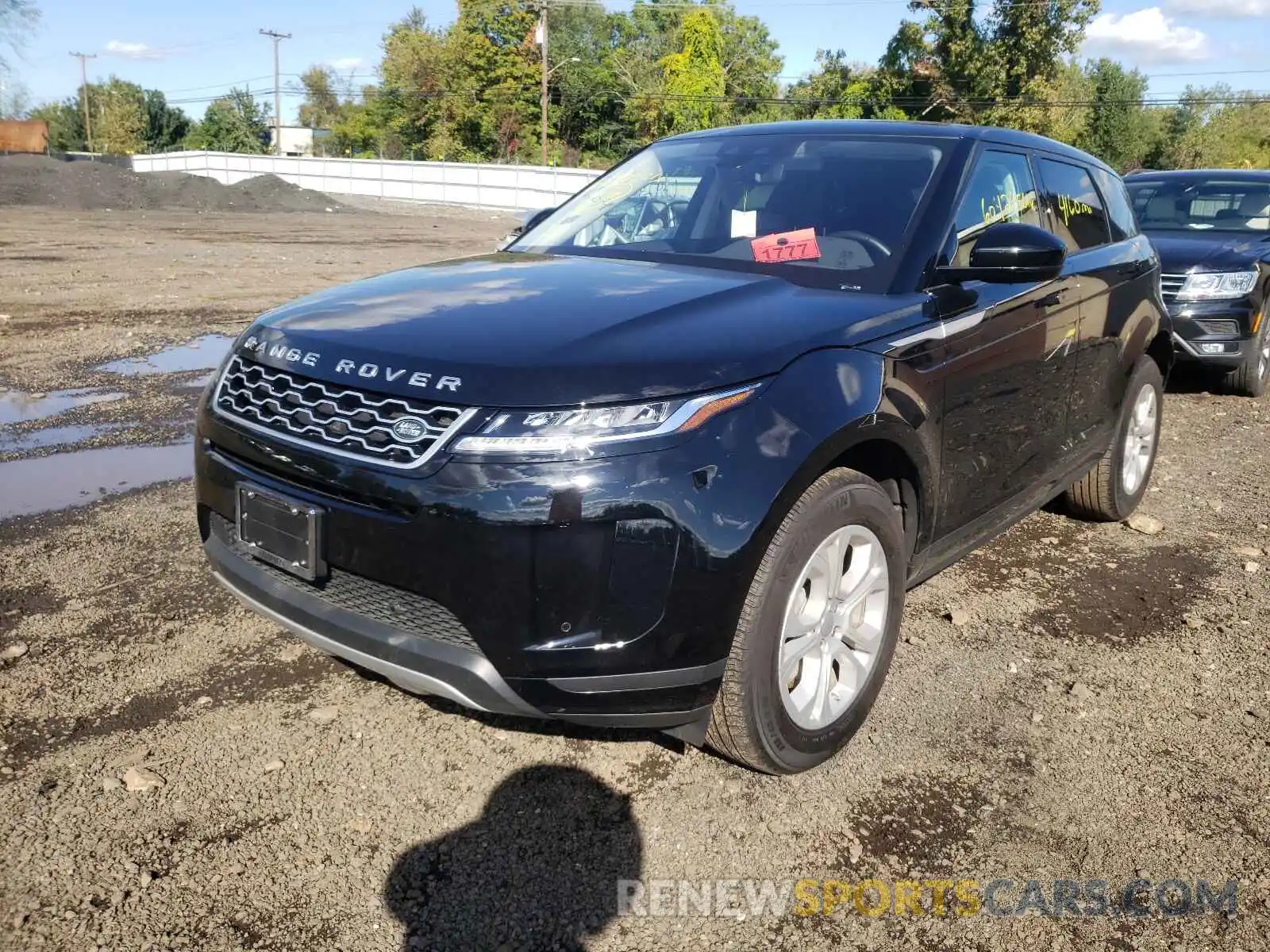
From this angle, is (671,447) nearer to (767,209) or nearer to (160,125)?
(767,209)

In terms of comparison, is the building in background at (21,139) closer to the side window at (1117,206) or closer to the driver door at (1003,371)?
the side window at (1117,206)

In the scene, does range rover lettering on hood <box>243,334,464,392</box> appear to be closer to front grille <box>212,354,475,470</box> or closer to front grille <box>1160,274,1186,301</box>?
front grille <box>212,354,475,470</box>

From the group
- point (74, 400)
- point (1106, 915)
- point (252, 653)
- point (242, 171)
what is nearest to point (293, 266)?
point (74, 400)

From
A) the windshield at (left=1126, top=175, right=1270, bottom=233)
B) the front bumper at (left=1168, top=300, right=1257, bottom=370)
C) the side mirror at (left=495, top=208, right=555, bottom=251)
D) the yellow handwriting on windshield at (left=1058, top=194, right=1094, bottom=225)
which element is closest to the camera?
the side mirror at (left=495, top=208, right=555, bottom=251)

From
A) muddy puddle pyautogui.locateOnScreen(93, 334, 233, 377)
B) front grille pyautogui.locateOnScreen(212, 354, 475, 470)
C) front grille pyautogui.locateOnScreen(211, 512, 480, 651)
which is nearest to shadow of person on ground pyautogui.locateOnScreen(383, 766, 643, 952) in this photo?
front grille pyautogui.locateOnScreen(211, 512, 480, 651)

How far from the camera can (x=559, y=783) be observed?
9.53 ft

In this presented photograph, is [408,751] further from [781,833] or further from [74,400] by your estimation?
[74,400]

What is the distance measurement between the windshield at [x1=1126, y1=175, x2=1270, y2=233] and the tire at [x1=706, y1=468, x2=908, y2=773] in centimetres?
759

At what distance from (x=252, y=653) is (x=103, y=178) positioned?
3974cm

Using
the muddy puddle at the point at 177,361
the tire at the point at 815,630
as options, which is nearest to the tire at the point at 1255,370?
the tire at the point at 815,630

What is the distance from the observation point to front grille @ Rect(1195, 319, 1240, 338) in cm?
806

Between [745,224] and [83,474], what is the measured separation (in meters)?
3.86

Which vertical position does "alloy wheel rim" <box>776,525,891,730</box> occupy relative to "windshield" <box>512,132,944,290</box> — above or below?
below

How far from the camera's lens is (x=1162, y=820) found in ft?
9.25
